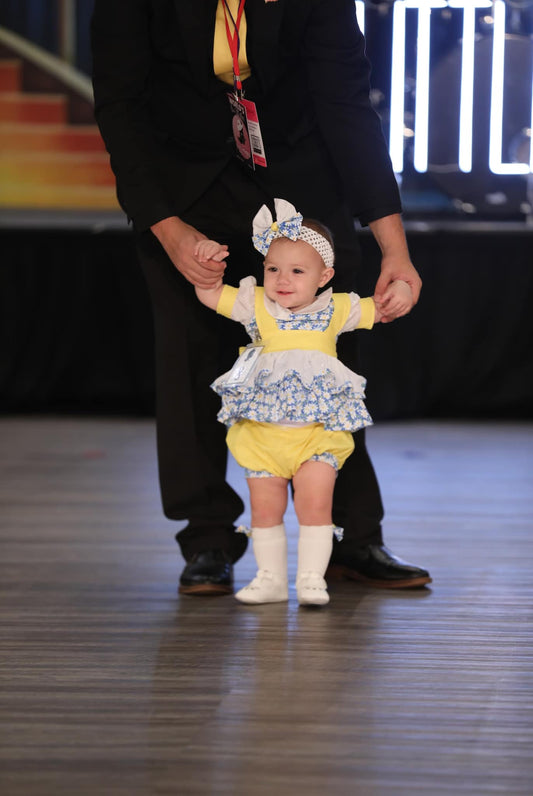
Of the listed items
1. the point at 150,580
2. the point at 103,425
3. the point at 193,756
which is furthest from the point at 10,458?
the point at 193,756

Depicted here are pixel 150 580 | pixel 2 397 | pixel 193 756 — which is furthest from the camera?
pixel 2 397

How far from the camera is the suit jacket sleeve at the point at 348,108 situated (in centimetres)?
185

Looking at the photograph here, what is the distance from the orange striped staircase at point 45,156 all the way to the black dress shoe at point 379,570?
119 inches

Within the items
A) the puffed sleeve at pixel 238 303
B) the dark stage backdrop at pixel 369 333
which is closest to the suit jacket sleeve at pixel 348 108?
the puffed sleeve at pixel 238 303

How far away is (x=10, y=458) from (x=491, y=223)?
2179mm

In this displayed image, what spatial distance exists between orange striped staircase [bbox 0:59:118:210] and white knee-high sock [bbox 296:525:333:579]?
3.12 metres

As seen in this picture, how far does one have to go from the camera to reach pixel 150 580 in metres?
1.96

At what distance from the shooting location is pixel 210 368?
1.97 metres

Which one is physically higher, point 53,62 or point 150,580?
point 53,62

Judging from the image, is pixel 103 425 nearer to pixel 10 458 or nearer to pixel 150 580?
pixel 10 458

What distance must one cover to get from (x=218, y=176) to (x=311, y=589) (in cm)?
72

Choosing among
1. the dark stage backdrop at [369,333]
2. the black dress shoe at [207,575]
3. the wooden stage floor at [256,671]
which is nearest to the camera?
the wooden stage floor at [256,671]

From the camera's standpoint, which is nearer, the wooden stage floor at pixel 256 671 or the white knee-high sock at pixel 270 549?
the wooden stage floor at pixel 256 671

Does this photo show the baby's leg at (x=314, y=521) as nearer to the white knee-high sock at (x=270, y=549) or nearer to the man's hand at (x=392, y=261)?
the white knee-high sock at (x=270, y=549)
